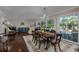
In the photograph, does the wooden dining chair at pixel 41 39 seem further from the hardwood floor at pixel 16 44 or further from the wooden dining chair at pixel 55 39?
the hardwood floor at pixel 16 44

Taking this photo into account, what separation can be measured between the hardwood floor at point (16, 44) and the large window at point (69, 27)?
92cm

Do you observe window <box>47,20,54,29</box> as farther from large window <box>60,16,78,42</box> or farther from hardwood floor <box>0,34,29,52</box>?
hardwood floor <box>0,34,29,52</box>

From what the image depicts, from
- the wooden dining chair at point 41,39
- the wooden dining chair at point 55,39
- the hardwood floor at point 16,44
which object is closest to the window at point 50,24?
the wooden dining chair at point 55,39

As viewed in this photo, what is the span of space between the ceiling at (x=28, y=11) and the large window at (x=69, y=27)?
0.26 meters

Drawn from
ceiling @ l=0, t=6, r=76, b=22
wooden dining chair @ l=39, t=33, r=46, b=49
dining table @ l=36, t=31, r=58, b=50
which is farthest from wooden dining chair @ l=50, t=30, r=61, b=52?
ceiling @ l=0, t=6, r=76, b=22

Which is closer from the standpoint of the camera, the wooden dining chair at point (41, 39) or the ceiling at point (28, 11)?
the ceiling at point (28, 11)

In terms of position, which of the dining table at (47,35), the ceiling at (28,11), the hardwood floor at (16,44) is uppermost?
the ceiling at (28,11)

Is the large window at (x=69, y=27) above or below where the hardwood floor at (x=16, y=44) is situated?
above

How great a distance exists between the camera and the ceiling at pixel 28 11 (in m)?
2.67

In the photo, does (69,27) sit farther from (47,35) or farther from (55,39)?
(47,35)

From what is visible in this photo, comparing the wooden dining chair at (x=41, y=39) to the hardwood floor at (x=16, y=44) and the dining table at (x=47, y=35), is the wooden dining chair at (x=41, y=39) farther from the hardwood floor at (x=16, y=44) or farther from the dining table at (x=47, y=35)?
the hardwood floor at (x=16, y=44)

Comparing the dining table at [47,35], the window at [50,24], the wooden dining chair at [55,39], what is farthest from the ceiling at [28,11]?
the wooden dining chair at [55,39]

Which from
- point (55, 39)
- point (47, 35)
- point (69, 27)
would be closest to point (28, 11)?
point (47, 35)

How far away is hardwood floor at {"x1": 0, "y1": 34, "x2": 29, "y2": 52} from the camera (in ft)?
8.75
